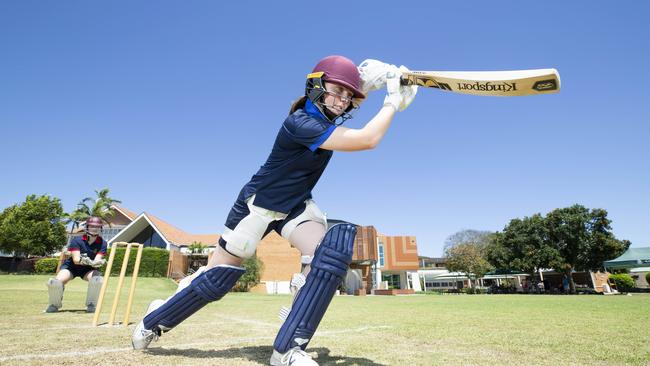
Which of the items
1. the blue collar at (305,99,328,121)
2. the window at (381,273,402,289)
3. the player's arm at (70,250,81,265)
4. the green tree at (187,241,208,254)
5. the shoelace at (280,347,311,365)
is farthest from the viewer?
the window at (381,273,402,289)

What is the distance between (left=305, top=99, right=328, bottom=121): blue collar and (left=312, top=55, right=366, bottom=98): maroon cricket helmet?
22cm

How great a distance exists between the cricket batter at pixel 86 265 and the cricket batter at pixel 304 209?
5.46 metres

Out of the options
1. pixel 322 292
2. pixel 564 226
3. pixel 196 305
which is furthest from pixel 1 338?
pixel 564 226

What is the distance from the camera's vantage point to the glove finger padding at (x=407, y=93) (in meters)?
2.74

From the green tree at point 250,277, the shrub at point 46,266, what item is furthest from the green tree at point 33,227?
the green tree at point 250,277

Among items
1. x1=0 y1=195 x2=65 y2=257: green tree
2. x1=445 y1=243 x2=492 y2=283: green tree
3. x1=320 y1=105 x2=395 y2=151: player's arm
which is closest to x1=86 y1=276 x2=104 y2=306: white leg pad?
x1=320 y1=105 x2=395 y2=151: player's arm

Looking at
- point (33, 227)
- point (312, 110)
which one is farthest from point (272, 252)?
point (312, 110)

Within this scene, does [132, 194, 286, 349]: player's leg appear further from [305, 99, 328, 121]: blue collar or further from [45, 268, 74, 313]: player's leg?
[45, 268, 74, 313]: player's leg

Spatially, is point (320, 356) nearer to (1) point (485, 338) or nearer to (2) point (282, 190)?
(2) point (282, 190)

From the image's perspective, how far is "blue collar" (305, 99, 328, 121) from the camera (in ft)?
9.34

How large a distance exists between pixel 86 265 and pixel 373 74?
789 cm

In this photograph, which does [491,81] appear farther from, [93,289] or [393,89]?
[93,289]

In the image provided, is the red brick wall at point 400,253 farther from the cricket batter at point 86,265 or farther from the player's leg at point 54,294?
the player's leg at point 54,294

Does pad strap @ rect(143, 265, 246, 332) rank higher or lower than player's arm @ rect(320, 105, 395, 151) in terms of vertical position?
lower
